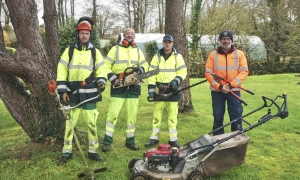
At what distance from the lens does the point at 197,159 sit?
3.91 metres

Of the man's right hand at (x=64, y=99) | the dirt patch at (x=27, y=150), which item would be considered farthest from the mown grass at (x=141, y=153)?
the man's right hand at (x=64, y=99)

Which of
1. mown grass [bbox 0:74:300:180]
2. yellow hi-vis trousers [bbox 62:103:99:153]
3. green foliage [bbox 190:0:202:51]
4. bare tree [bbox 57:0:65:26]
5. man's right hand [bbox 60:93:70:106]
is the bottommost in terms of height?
mown grass [bbox 0:74:300:180]

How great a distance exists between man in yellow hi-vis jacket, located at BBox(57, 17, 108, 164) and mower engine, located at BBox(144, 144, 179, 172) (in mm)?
1173

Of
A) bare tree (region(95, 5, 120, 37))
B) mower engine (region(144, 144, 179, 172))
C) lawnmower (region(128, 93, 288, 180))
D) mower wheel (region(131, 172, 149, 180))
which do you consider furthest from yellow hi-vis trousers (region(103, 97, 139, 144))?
bare tree (region(95, 5, 120, 37))

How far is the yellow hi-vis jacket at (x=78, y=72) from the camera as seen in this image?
432cm

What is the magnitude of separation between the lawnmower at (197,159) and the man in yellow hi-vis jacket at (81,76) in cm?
120

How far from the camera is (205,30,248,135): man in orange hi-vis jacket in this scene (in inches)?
186

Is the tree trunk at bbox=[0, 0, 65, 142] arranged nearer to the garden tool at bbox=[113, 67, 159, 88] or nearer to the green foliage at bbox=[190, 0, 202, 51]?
the garden tool at bbox=[113, 67, 159, 88]

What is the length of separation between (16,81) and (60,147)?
1.35 metres

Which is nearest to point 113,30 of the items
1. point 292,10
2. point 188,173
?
point 292,10

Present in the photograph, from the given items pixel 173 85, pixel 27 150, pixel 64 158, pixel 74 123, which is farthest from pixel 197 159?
pixel 27 150

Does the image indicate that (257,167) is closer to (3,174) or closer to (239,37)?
(3,174)

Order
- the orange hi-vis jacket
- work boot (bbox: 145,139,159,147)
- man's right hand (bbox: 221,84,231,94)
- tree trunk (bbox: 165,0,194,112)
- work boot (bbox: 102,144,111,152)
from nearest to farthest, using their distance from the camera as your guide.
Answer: man's right hand (bbox: 221,84,231,94) → the orange hi-vis jacket → work boot (bbox: 102,144,111,152) → work boot (bbox: 145,139,159,147) → tree trunk (bbox: 165,0,194,112)

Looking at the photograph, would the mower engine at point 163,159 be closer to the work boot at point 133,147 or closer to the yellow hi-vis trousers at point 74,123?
the yellow hi-vis trousers at point 74,123
